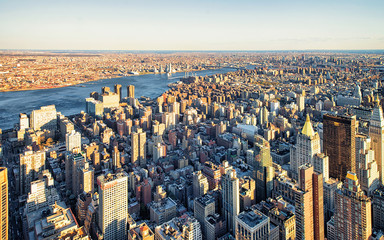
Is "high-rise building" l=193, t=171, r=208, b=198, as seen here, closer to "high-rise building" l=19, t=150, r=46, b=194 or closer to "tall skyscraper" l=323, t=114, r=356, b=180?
"tall skyscraper" l=323, t=114, r=356, b=180

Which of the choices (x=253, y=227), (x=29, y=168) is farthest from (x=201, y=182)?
(x=29, y=168)

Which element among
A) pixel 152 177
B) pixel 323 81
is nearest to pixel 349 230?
pixel 152 177

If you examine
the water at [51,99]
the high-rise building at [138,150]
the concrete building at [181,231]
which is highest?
the water at [51,99]

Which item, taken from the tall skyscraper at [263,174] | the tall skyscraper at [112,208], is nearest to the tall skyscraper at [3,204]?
the tall skyscraper at [112,208]

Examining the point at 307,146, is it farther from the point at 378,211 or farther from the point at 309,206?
the point at 309,206

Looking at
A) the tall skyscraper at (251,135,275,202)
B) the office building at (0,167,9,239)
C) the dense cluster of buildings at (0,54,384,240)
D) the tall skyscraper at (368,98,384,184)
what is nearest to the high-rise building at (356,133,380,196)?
the dense cluster of buildings at (0,54,384,240)

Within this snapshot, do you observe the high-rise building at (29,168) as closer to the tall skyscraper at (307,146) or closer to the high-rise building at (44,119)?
the high-rise building at (44,119)
